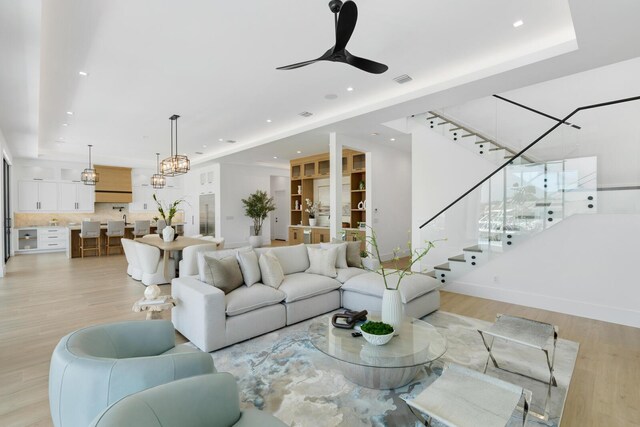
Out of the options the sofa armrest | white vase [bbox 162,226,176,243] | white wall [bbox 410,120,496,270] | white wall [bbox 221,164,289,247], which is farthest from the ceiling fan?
white wall [bbox 221,164,289,247]

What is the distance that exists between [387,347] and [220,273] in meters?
1.96

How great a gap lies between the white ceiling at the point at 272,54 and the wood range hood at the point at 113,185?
186 inches

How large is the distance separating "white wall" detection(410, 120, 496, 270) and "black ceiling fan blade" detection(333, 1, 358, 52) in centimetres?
360

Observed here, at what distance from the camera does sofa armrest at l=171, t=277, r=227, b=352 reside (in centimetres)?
297

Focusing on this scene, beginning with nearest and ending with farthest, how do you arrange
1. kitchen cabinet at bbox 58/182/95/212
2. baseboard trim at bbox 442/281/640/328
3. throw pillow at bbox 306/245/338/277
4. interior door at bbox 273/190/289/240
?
baseboard trim at bbox 442/281/640/328 < throw pillow at bbox 306/245/338/277 < kitchen cabinet at bbox 58/182/95/212 < interior door at bbox 273/190/289/240

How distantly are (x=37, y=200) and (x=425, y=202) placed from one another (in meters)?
11.6

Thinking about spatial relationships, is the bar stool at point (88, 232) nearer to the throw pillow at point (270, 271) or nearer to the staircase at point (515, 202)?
the throw pillow at point (270, 271)

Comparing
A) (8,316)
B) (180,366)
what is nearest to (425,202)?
(180,366)

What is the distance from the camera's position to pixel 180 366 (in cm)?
157

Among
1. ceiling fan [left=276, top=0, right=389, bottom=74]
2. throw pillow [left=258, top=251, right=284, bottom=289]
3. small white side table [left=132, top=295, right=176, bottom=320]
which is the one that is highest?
ceiling fan [left=276, top=0, right=389, bottom=74]

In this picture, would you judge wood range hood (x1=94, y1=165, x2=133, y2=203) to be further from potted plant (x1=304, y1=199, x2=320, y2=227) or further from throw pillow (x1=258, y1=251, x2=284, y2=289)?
throw pillow (x1=258, y1=251, x2=284, y2=289)

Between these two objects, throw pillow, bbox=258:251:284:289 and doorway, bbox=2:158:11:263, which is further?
doorway, bbox=2:158:11:263

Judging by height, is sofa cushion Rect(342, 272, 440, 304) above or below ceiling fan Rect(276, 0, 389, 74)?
below

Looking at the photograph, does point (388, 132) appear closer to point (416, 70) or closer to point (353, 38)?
point (416, 70)
